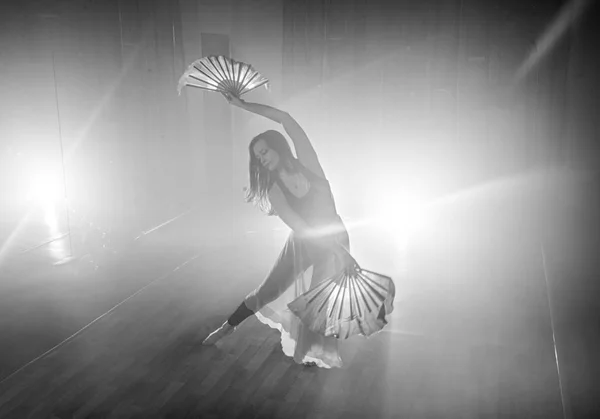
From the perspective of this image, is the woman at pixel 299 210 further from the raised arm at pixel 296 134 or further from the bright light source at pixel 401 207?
the bright light source at pixel 401 207

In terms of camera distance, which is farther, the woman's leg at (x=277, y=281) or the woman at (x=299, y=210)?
the woman's leg at (x=277, y=281)

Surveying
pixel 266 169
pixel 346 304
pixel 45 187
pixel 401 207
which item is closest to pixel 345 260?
pixel 346 304

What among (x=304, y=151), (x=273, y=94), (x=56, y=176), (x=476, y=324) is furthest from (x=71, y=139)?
(x=476, y=324)

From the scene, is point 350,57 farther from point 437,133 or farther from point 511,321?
point 511,321

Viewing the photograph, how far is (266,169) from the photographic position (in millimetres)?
2652

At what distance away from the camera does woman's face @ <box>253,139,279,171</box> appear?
8.55 feet

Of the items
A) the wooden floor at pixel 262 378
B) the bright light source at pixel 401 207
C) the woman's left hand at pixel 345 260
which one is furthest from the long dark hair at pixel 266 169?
the bright light source at pixel 401 207

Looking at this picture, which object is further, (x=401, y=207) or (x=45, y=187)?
(x=401, y=207)

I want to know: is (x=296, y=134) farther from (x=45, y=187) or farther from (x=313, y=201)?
(x=45, y=187)

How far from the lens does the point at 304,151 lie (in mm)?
2652

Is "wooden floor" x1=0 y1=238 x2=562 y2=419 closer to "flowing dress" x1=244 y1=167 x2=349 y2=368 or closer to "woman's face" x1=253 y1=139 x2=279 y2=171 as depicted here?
"flowing dress" x1=244 y1=167 x2=349 y2=368

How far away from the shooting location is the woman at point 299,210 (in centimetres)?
263

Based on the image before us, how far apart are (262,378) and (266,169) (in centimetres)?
104

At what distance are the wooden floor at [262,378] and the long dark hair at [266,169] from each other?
0.88m
